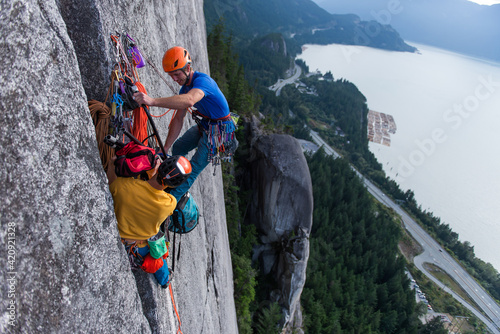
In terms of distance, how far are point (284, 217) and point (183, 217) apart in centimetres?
1573

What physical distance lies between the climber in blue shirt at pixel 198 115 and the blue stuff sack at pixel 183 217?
0.50 feet

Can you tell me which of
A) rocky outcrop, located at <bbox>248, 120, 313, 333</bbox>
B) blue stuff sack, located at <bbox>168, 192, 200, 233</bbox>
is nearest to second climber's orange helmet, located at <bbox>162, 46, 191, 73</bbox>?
blue stuff sack, located at <bbox>168, 192, 200, 233</bbox>

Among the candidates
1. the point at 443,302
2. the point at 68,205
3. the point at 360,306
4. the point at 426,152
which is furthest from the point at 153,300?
the point at 426,152

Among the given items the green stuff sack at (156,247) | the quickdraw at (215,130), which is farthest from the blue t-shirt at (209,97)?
the green stuff sack at (156,247)

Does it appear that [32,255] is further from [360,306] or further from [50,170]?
[360,306]

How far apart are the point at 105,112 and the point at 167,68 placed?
1025 mm

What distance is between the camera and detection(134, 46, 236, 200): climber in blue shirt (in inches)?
144

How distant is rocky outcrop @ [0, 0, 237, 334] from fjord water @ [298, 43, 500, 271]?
71.8 metres

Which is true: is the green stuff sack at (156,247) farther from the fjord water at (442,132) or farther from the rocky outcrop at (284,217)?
the fjord water at (442,132)

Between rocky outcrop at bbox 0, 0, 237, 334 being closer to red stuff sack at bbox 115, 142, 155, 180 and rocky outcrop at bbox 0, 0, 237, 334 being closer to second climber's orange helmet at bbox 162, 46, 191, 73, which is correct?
red stuff sack at bbox 115, 142, 155, 180

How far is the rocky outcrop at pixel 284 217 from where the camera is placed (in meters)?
18.7

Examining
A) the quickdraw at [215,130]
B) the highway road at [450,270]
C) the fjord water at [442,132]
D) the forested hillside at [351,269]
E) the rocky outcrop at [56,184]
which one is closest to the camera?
the rocky outcrop at [56,184]

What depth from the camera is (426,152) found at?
265 ft

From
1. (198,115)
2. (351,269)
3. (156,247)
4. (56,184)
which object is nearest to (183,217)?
(156,247)
